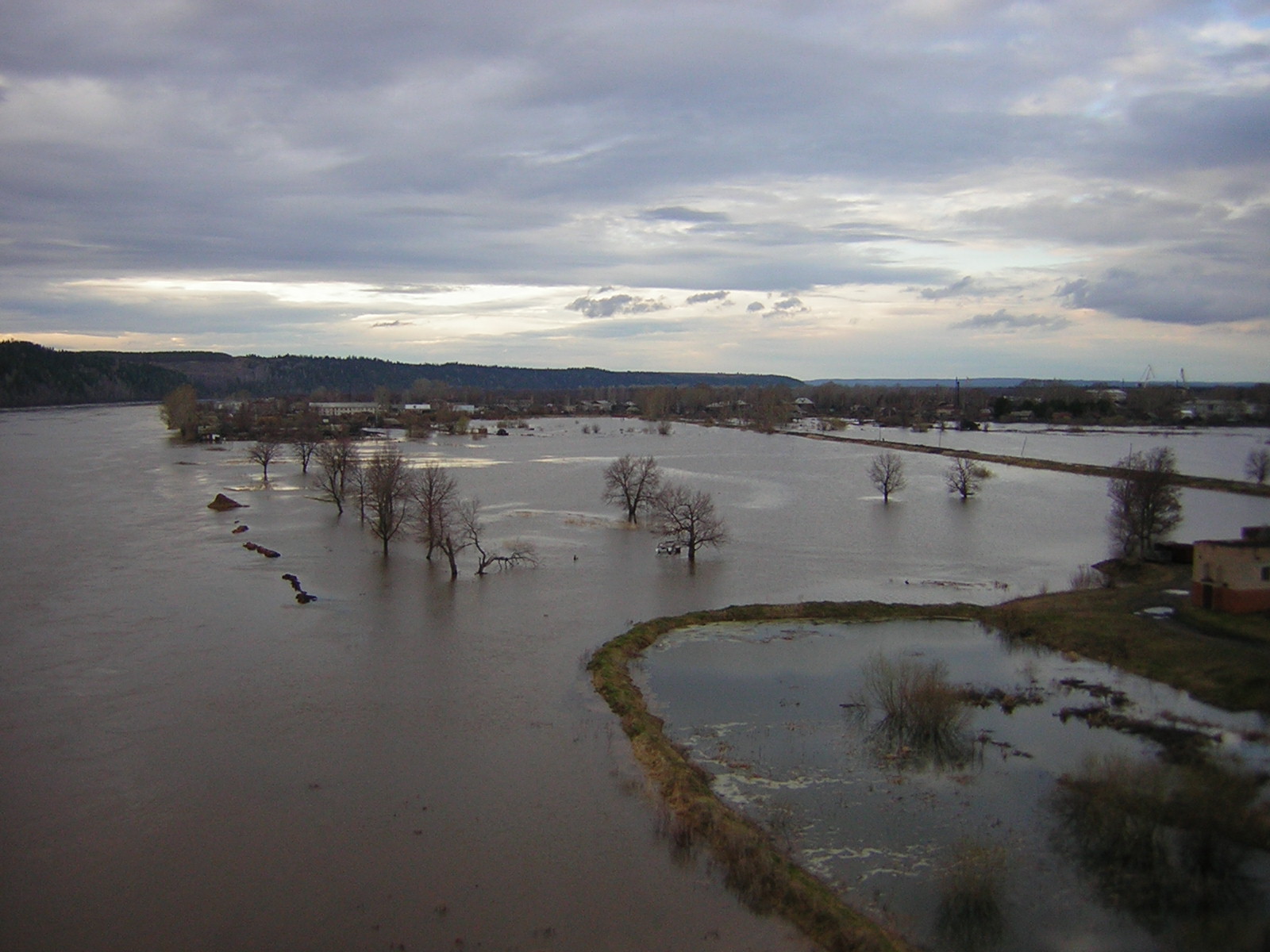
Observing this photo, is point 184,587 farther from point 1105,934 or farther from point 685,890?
point 1105,934

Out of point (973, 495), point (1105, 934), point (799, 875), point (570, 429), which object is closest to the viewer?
point (1105, 934)

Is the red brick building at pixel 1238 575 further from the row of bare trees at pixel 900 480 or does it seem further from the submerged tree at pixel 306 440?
the submerged tree at pixel 306 440

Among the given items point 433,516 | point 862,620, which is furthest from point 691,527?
point 433,516

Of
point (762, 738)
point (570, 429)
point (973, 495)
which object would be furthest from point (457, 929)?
point (570, 429)

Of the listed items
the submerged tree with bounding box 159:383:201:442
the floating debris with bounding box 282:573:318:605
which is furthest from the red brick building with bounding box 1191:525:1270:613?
the submerged tree with bounding box 159:383:201:442

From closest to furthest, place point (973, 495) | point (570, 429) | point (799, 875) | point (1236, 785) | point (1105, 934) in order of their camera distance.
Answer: point (1105, 934)
point (799, 875)
point (1236, 785)
point (973, 495)
point (570, 429)

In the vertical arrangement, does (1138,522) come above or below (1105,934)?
above

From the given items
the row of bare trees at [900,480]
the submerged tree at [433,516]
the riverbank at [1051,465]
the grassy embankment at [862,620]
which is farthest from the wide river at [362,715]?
the riverbank at [1051,465]

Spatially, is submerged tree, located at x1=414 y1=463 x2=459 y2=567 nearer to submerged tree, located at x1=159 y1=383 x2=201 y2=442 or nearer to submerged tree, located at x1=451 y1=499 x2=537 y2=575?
submerged tree, located at x1=451 y1=499 x2=537 y2=575

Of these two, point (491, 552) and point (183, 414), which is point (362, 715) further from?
point (183, 414)
